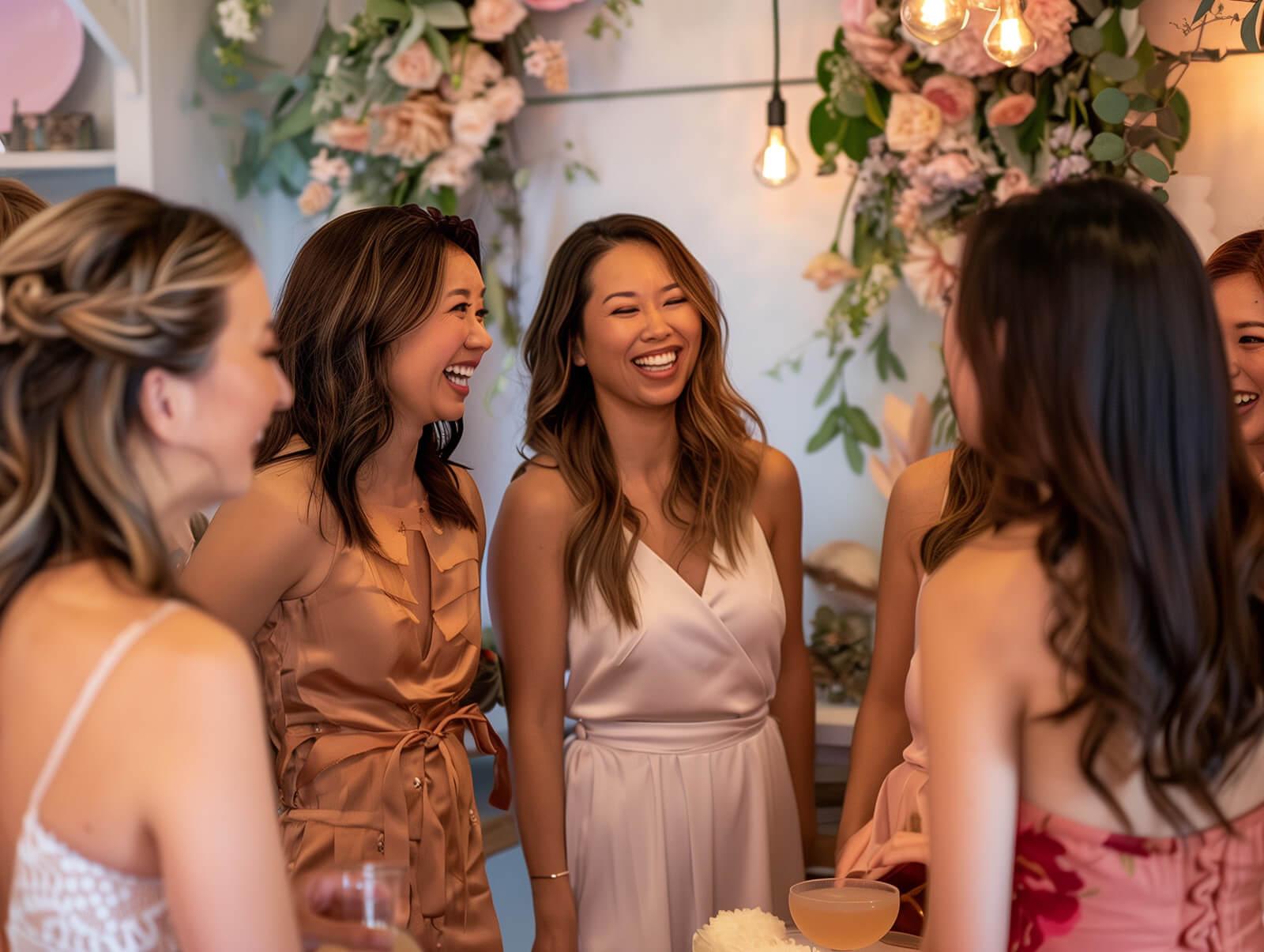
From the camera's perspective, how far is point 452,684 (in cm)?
190

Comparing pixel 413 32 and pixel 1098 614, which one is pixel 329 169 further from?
pixel 1098 614

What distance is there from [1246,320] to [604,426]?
96 cm

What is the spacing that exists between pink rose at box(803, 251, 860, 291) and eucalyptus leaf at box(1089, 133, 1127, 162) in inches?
20.7

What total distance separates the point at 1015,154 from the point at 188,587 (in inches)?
65.1

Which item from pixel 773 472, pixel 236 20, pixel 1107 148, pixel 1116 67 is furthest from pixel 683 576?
pixel 236 20

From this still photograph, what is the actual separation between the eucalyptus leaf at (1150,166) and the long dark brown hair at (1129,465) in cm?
132

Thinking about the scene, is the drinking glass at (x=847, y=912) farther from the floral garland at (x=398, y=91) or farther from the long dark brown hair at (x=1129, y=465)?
A: the floral garland at (x=398, y=91)

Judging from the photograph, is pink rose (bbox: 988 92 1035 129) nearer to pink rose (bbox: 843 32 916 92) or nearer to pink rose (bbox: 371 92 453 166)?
pink rose (bbox: 843 32 916 92)

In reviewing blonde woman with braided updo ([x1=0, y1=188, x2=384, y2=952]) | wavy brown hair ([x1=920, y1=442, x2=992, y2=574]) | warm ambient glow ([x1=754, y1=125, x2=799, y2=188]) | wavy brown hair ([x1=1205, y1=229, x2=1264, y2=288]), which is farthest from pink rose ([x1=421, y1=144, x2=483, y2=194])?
blonde woman with braided updo ([x1=0, y1=188, x2=384, y2=952])

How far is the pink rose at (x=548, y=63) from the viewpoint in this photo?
2766 mm

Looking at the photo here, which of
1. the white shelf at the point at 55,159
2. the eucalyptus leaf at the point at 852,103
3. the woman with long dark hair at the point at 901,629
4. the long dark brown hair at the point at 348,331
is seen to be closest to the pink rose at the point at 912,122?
the eucalyptus leaf at the point at 852,103

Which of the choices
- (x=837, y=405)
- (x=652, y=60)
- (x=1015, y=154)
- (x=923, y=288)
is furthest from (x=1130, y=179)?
(x=652, y=60)

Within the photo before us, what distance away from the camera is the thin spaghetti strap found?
97 cm

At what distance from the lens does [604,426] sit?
2.24 m
